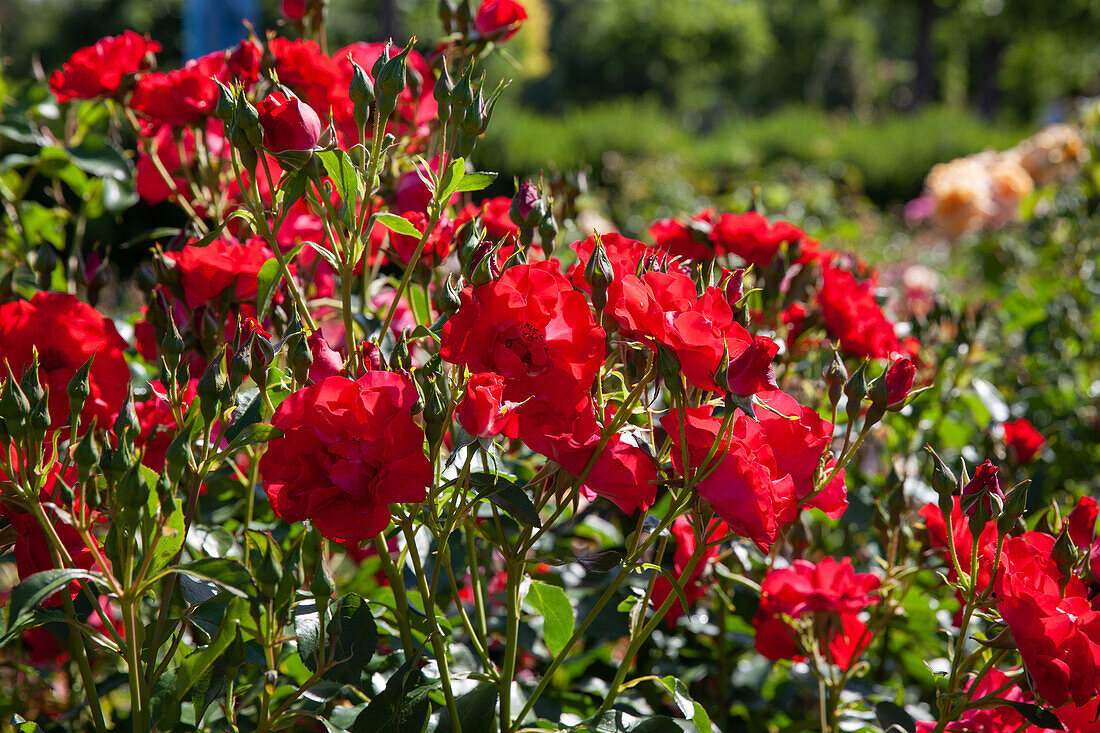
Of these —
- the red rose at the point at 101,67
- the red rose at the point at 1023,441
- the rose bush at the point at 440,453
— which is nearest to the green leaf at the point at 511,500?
Answer: the rose bush at the point at 440,453

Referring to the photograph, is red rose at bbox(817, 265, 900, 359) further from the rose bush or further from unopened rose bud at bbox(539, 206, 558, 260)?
unopened rose bud at bbox(539, 206, 558, 260)

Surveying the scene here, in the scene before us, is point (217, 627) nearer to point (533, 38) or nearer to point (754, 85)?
point (533, 38)

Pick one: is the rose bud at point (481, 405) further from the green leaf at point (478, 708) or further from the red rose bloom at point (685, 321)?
the green leaf at point (478, 708)

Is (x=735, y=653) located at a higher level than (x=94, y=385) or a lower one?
lower

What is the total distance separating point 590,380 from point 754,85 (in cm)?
3852

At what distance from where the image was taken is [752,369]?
0.64m

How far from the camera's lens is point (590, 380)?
0.66 m

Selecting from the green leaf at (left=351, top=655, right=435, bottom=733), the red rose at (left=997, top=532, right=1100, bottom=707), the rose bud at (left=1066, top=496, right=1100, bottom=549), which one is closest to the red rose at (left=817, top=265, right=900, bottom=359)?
the rose bud at (left=1066, top=496, right=1100, bottom=549)

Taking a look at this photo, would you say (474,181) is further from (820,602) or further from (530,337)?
(820,602)

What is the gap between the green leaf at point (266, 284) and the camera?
77 centimetres

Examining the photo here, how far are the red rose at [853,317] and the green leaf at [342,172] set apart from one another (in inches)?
27.4

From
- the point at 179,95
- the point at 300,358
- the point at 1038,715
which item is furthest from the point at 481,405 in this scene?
the point at 179,95

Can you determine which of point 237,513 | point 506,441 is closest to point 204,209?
point 237,513

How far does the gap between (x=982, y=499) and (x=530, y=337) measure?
0.41 metres
